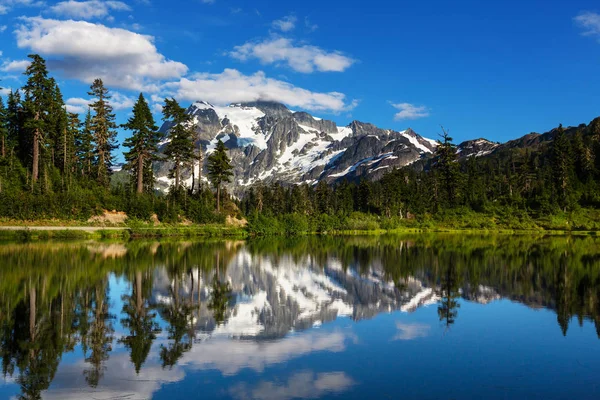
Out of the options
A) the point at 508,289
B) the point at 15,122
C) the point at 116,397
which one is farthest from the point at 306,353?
the point at 15,122

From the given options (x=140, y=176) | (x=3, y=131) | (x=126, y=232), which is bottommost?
(x=126, y=232)

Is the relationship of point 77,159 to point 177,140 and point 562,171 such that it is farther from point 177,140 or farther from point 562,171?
point 562,171

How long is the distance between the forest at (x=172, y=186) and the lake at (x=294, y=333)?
33.9 m

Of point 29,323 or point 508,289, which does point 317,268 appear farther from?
point 29,323

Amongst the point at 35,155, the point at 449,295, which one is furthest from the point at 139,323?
the point at 35,155

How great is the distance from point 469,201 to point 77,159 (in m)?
81.0

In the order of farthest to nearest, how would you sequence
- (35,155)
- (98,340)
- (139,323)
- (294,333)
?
(35,155) < (139,323) < (294,333) < (98,340)

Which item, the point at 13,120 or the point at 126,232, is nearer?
the point at 126,232

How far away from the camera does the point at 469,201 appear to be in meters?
109

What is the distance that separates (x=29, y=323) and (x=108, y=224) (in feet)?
153

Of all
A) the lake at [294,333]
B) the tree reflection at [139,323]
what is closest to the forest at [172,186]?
the lake at [294,333]

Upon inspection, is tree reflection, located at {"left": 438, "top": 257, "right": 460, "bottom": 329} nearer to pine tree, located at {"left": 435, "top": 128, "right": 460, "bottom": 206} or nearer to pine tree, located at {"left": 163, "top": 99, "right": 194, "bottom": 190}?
pine tree, located at {"left": 163, "top": 99, "right": 194, "bottom": 190}

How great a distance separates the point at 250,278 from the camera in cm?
2692

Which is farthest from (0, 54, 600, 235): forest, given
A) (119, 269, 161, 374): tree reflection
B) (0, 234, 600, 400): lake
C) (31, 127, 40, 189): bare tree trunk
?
(119, 269, 161, 374): tree reflection
